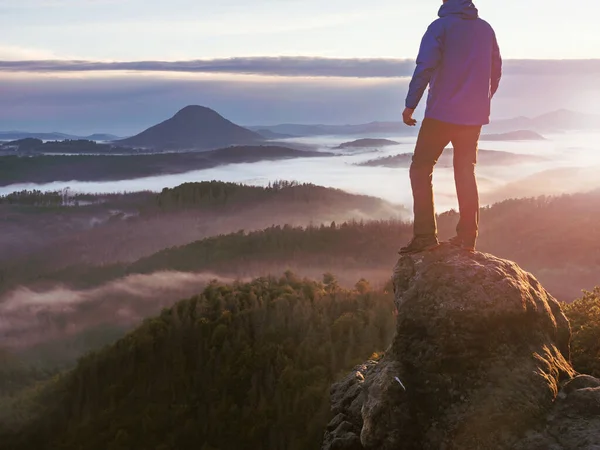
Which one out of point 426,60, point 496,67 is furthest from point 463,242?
point 426,60

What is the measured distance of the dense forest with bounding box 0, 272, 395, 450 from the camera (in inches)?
4534

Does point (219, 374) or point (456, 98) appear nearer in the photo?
point (456, 98)

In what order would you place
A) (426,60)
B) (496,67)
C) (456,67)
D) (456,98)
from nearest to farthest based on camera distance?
(426,60)
(456,67)
(456,98)
(496,67)

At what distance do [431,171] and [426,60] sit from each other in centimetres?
232

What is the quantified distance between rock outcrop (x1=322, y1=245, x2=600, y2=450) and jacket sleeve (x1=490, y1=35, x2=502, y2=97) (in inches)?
139

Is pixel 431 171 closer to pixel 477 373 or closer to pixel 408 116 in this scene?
pixel 408 116

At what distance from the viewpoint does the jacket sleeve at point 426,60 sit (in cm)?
1171

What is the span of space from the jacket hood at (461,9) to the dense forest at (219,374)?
8803cm

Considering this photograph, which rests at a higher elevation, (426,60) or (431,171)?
(426,60)

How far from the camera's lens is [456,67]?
1195 centimetres

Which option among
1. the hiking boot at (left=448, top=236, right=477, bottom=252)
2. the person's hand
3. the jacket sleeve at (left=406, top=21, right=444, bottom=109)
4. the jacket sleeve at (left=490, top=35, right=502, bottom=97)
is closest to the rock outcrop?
the hiking boot at (left=448, top=236, right=477, bottom=252)

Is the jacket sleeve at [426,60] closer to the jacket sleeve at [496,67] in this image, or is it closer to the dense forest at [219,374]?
the jacket sleeve at [496,67]

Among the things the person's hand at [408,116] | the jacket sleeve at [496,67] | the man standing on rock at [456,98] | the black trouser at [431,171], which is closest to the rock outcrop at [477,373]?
the black trouser at [431,171]

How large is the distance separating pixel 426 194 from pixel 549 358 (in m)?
3.88
